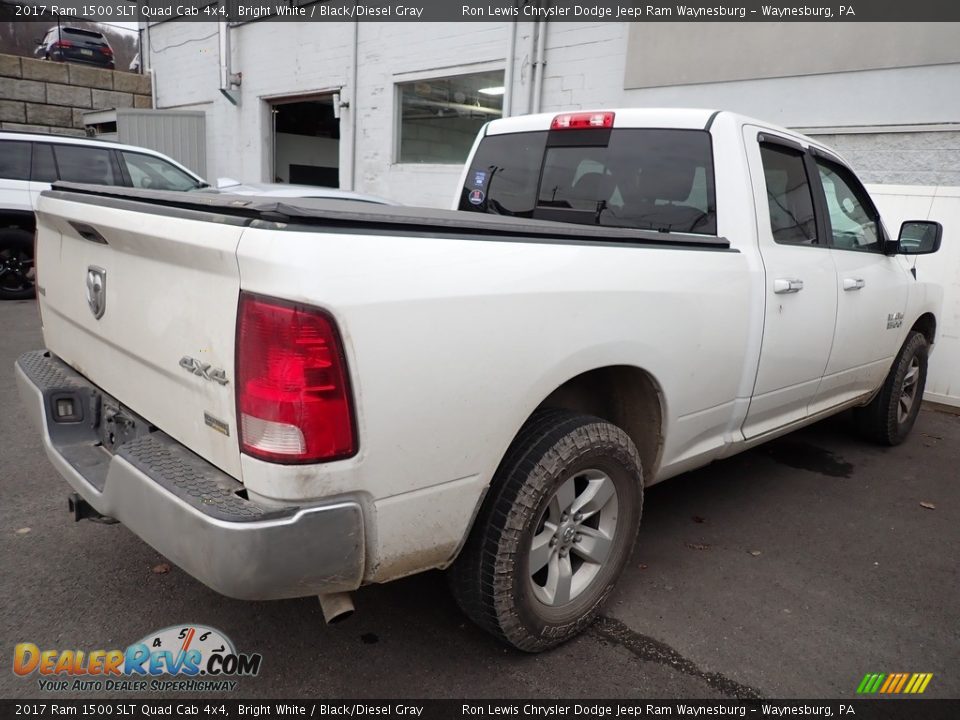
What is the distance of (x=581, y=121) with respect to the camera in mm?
3520

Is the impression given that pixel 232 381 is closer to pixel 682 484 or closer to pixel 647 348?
pixel 647 348

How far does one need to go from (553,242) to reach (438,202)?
8004mm

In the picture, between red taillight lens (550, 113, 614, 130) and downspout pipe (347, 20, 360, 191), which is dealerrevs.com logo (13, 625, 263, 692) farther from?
downspout pipe (347, 20, 360, 191)

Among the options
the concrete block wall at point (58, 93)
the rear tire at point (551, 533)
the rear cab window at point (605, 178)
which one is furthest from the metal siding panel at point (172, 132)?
the rear tire at point (551, 533)

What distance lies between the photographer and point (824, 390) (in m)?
3.74

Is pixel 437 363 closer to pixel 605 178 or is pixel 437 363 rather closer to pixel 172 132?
pixel 605 178

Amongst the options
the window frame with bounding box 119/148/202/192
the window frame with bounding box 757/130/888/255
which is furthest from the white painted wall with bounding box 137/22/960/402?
the window frame with bounding box 119/148/202/192

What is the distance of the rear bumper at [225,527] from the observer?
1.69 m

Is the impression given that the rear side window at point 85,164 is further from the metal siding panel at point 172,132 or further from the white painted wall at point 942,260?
the white painted wall at point 942,260

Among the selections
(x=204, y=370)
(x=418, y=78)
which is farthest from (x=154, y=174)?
(x=204, y=370)

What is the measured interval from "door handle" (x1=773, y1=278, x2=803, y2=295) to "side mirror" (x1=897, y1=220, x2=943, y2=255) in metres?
1.39

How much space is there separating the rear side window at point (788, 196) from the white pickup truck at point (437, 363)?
20mm

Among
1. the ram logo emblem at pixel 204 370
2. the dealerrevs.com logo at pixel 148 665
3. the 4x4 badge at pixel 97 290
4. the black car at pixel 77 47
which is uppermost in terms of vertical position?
the black car at pixel 77 47
